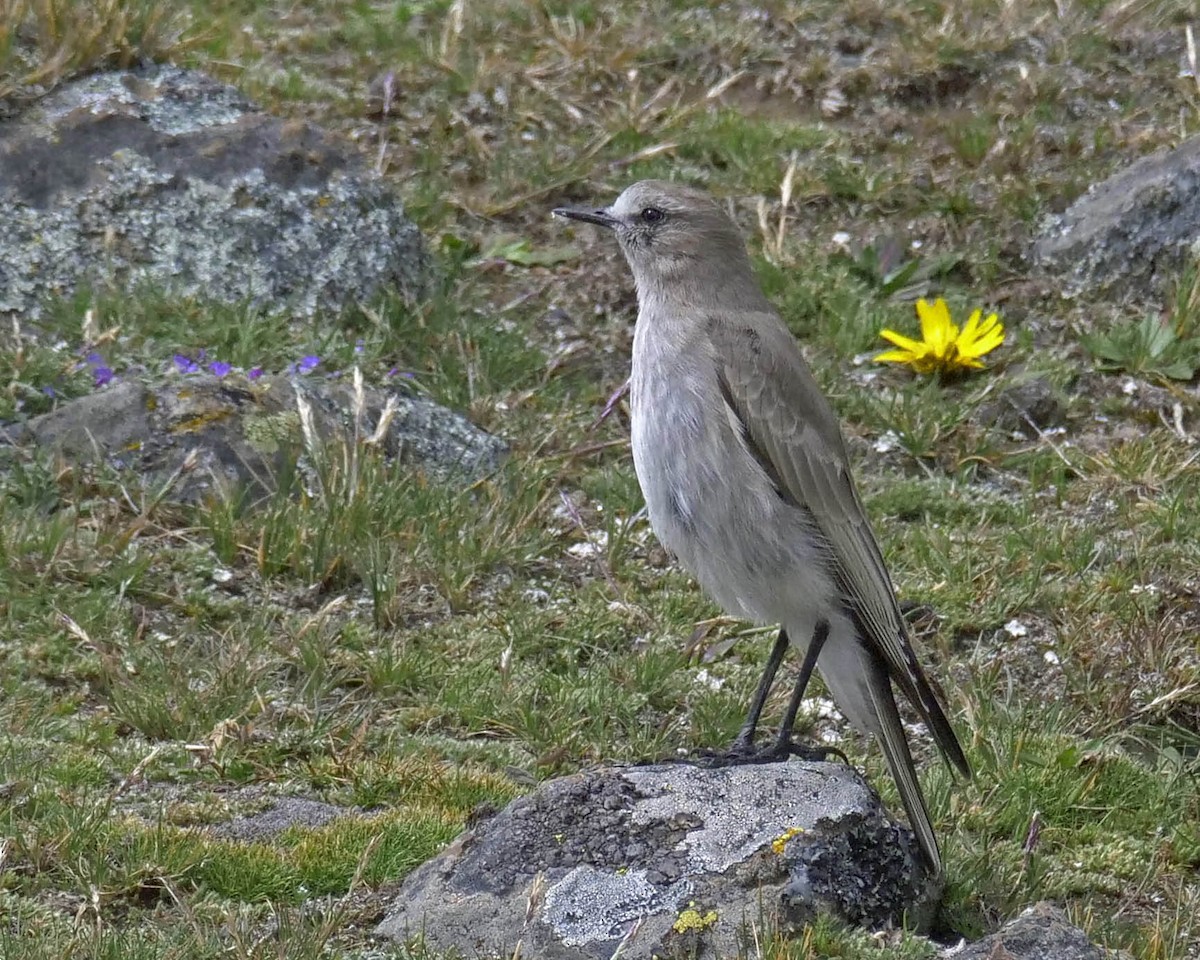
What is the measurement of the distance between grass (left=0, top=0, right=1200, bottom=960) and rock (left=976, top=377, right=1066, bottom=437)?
0.18 feet

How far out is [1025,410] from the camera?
8445 millimetres

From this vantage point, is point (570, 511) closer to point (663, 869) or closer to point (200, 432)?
point (200, 432)

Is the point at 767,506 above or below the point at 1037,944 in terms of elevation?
above

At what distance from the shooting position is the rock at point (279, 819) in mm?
5348

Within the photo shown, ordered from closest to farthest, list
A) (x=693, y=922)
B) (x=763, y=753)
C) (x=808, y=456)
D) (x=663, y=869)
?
(x=693, y=922)
(x=663, y=869)
(x=763, y=753)
(x=808, y=456)

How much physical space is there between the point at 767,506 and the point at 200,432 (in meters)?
2.92

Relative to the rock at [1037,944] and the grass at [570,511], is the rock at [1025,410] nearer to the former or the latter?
the grass at [570,511]

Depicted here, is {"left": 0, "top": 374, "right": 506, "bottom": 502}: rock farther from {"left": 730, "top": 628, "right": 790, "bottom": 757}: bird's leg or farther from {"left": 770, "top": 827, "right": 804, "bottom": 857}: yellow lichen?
{"left": 770, "top": 827, "right": 804, "bottom": 857}: yellow lichen

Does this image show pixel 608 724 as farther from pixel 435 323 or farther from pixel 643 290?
pixel 435 323

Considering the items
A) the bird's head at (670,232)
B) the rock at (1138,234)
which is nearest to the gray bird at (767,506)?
the bird's head at (670,232)

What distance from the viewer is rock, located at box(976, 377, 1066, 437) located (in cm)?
843

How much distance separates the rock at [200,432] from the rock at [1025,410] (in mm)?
2546

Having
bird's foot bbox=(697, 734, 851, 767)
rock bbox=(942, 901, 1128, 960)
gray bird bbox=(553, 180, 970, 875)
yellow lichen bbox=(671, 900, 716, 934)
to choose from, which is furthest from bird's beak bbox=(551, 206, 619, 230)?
rock bbox=(942, 901, 1128, 960)

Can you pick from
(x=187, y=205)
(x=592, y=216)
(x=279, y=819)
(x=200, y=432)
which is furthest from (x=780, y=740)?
(x=187, y=205)
